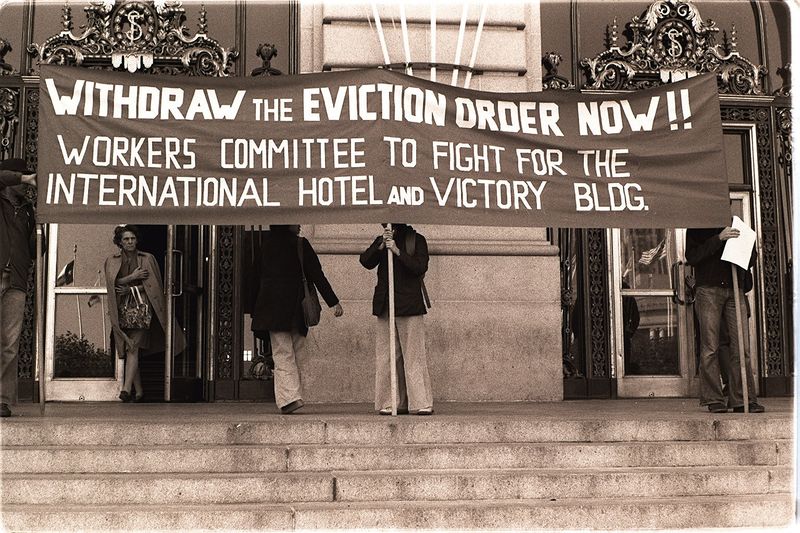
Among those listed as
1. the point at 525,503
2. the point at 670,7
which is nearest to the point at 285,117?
the point at 525,503

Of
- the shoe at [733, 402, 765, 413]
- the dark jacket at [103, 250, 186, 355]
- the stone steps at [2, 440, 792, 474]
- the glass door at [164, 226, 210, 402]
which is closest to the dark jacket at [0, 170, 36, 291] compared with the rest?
the stone steps at [2, 440, 792, 474]

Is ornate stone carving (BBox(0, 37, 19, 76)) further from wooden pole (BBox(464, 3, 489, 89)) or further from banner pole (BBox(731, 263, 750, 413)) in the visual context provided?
banner pole (BBox(731, 263, 750, 413))

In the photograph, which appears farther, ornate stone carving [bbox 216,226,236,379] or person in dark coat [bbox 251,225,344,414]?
ornate stone carving [bbox 216,226,236,379]

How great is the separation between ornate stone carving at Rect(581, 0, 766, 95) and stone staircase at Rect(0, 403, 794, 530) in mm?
5231

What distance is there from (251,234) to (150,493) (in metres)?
4.93

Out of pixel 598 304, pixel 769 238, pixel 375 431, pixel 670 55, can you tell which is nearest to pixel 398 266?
pixel 375 431

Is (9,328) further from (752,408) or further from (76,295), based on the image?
(752,408)

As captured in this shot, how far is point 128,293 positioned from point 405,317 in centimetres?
359

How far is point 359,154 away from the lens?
8.37 metres

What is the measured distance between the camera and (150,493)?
6.85 meters

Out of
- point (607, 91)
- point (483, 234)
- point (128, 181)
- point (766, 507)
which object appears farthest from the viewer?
point (607, 91)

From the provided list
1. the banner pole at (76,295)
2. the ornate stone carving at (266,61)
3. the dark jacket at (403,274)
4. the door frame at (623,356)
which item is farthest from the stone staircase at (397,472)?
the ornate stone carving at (266,61)

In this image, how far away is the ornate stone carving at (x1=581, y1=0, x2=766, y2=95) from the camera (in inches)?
476

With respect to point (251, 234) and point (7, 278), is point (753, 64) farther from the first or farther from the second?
point (7, 278)
